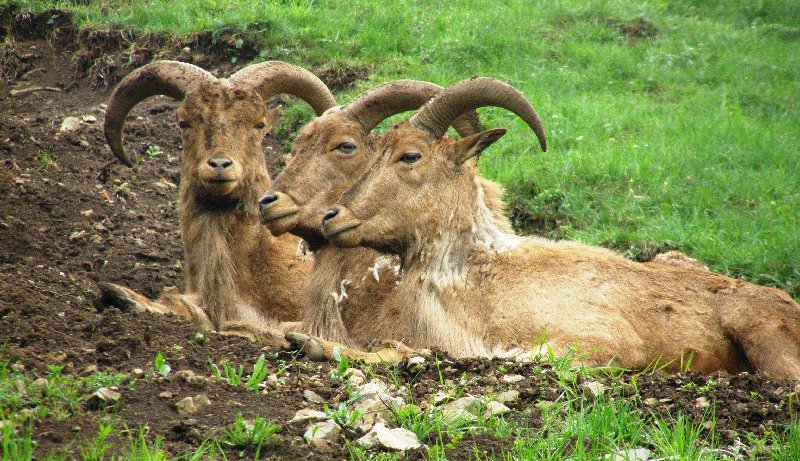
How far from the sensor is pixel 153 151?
41.8ft

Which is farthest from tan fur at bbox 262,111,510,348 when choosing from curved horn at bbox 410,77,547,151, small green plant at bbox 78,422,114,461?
small green plant at bbox 78,422,114,461

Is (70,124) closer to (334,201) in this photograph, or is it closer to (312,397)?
(334,201)

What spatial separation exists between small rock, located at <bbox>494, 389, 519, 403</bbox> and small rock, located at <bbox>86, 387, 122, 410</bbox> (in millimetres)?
2100

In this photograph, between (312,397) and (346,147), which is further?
(346,147)

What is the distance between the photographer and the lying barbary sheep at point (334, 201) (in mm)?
7988

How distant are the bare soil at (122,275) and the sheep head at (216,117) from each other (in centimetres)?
126

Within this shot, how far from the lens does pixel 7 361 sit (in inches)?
203

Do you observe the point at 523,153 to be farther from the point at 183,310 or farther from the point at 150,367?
the point at 150,367

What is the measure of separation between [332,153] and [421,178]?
3.48ft

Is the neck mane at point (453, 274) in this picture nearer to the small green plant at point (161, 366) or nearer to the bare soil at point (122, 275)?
the bare soil at point (122, 275)

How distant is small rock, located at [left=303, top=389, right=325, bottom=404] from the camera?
5.57 m

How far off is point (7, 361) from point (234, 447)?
1.31 m

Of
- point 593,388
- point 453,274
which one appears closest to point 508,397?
point 593,388

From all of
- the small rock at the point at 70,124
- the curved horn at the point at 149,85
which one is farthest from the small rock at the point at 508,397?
the small rock at the point at 70,124
